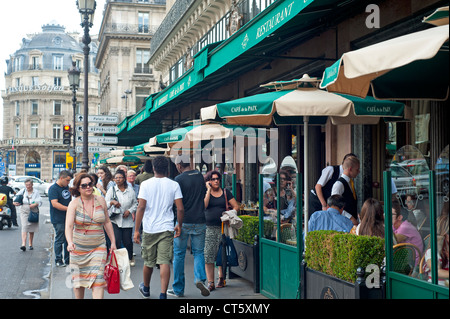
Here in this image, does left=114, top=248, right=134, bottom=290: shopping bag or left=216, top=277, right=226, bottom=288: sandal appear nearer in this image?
left=114, top=248, right=134, bottom=290: shopping bag

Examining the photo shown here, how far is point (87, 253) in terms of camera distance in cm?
713

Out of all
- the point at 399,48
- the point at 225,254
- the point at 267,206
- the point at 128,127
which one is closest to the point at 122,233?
the point at 225,254

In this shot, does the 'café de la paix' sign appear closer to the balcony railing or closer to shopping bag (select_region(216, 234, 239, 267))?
the balcony railing

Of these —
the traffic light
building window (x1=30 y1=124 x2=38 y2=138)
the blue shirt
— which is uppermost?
building window (x1=30 y1=124 x2=38 y2=138)

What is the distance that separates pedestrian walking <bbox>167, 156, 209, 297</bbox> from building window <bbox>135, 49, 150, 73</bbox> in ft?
191

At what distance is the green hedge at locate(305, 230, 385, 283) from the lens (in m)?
5.86

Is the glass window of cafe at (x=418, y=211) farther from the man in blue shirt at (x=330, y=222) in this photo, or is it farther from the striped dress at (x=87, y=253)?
the striped dress at (x=87, y=253)

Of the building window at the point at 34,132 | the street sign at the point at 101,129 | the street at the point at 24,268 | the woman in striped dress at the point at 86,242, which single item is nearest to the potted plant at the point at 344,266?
the woman in striped dress at the point at 86,242

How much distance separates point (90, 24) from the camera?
18484 mm

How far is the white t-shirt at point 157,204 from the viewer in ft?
26.5

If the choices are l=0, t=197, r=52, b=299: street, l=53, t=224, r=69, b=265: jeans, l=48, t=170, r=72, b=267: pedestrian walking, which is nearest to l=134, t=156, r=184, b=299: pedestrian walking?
l=0, t=197, r=52, b=299: street

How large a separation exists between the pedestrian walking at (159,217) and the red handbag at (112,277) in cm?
104

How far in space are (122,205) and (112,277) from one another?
13.4 ft
